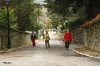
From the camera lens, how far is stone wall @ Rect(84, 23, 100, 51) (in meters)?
27.5

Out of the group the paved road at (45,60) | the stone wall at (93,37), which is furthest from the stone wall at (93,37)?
the paved road at (45,60)

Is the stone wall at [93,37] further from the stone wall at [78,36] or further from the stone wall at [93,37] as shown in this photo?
the stone wall at [78,36]

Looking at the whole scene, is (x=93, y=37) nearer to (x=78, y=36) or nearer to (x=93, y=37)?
(x=93, y=37)

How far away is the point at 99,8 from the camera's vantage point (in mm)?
40031

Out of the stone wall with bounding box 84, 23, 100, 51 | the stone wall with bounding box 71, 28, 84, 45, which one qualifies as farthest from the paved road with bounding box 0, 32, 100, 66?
the stone wall with bounding box 71, 28, 84, 45

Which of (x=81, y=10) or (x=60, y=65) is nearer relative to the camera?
(x=60, y=65)

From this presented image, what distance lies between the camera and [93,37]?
29.7 meters

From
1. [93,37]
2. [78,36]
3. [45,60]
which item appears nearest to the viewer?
[45,60]

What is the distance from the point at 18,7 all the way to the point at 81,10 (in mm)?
8449

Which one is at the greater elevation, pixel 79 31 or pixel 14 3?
pixel 14 3

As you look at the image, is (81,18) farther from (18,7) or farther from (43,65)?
(43,65)

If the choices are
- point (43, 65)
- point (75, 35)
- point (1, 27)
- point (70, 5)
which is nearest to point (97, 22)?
point (1, 27)

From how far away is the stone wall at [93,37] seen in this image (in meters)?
27.5

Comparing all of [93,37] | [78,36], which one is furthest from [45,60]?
[78,36]
